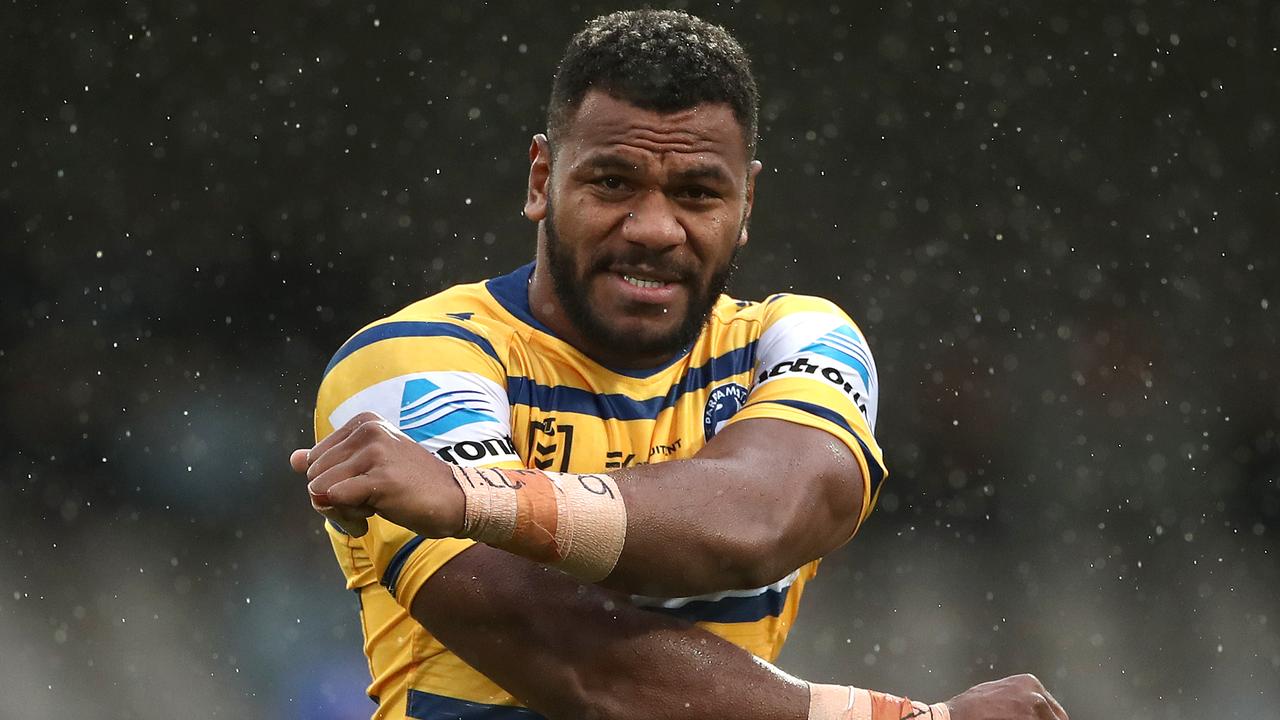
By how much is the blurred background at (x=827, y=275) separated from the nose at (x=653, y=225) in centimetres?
466

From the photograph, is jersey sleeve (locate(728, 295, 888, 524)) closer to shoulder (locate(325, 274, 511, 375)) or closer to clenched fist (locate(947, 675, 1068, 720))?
clenched fist (locate(947, 675, 1068, 720))

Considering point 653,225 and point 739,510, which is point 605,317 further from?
point 739,510

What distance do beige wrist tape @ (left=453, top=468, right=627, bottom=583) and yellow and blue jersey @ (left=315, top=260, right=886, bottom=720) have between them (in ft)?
0.83

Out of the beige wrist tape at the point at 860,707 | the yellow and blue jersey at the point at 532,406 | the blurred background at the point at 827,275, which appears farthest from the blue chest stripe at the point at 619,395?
the blurred background at the point at 827,275

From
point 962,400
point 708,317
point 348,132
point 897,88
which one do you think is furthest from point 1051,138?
point 708,317

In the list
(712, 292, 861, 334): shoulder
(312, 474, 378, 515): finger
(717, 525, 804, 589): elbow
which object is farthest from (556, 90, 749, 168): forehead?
(312, 474, 378, 515): finger

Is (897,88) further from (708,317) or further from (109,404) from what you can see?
(708,317)

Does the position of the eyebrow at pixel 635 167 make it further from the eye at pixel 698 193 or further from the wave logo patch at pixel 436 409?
the wave logo patch at pixel 436 409

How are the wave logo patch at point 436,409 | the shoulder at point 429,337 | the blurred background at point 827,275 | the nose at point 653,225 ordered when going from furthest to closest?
1. the blurred background at point 827,275
2. the nose at point 653,225
3. the shoulder at point 429,337
4. the wave logo patch at point 436,409

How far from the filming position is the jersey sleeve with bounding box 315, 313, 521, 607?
2289 mm

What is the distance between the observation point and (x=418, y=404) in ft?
7.91

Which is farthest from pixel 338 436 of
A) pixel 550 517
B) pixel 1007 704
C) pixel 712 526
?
pixel 1007 704

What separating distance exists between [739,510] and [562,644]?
0.34 m

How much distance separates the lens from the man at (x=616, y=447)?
2.10m
